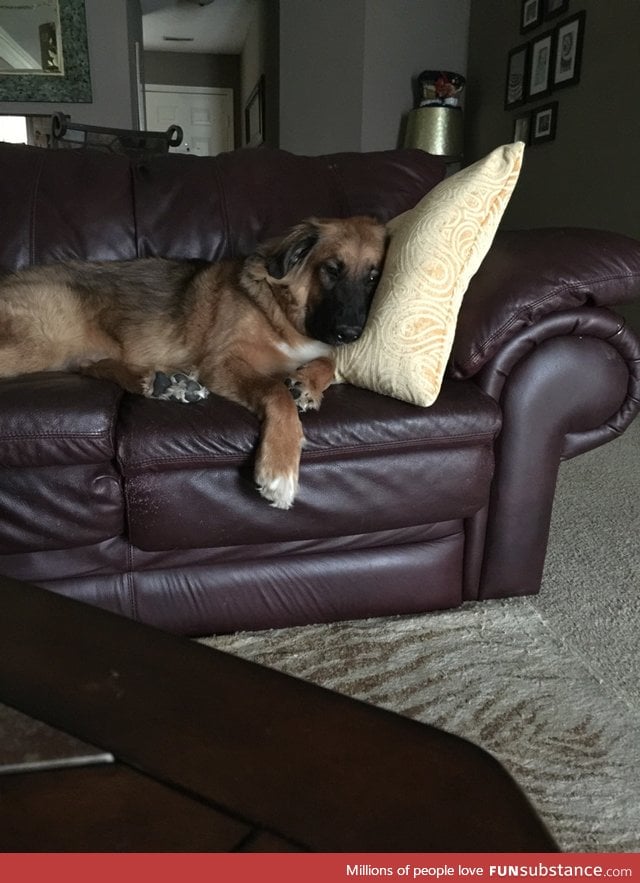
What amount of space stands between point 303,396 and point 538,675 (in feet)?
2.56

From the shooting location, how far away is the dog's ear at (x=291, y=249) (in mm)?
1750

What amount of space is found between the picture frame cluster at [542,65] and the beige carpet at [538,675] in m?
3.33

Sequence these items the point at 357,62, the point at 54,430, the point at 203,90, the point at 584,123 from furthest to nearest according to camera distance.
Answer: the point at 203,90 → the point at 357,62 → the point at 584,123 → the point at 54,430

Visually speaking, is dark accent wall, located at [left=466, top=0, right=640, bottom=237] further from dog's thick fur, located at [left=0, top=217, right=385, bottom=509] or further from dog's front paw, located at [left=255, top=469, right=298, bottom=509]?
dog's front paw, located at [left=255, top=469, right=298, bottom=509]

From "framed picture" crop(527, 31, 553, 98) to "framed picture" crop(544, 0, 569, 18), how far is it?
102 mm

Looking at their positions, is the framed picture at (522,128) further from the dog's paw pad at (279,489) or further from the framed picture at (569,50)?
the dog's paw pad at (279,489)

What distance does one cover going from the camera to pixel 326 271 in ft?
5.95

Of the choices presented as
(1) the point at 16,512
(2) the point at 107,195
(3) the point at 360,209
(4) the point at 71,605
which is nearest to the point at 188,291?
(2) the point at 107,195

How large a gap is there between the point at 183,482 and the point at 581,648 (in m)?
0.96

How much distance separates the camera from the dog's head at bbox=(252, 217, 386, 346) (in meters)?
1.75

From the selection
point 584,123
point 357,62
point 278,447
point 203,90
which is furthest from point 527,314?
point 203,90

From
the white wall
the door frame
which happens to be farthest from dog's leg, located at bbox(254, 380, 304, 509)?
the door frame

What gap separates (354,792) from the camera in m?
0.50
